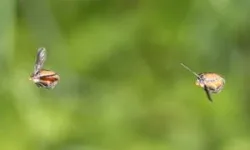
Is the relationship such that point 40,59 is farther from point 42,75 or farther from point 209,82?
point 209,82

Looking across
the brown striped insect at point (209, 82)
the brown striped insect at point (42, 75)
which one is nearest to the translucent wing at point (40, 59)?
the brown striped insect at point (42, 75)

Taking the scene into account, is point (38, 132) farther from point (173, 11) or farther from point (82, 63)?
point (173, 11)

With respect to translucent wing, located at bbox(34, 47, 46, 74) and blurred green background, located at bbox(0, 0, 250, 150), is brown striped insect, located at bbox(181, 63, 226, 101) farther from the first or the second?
translucent wing, located at bbox(34, 47, 46, 74)

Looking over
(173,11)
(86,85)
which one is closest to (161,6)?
(173,11)

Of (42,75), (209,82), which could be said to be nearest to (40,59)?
(42,75)

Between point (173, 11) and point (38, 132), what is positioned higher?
point (173, 11)

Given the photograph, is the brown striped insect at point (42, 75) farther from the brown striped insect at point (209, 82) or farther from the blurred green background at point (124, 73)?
the brown striped insect at point (209, 82)
